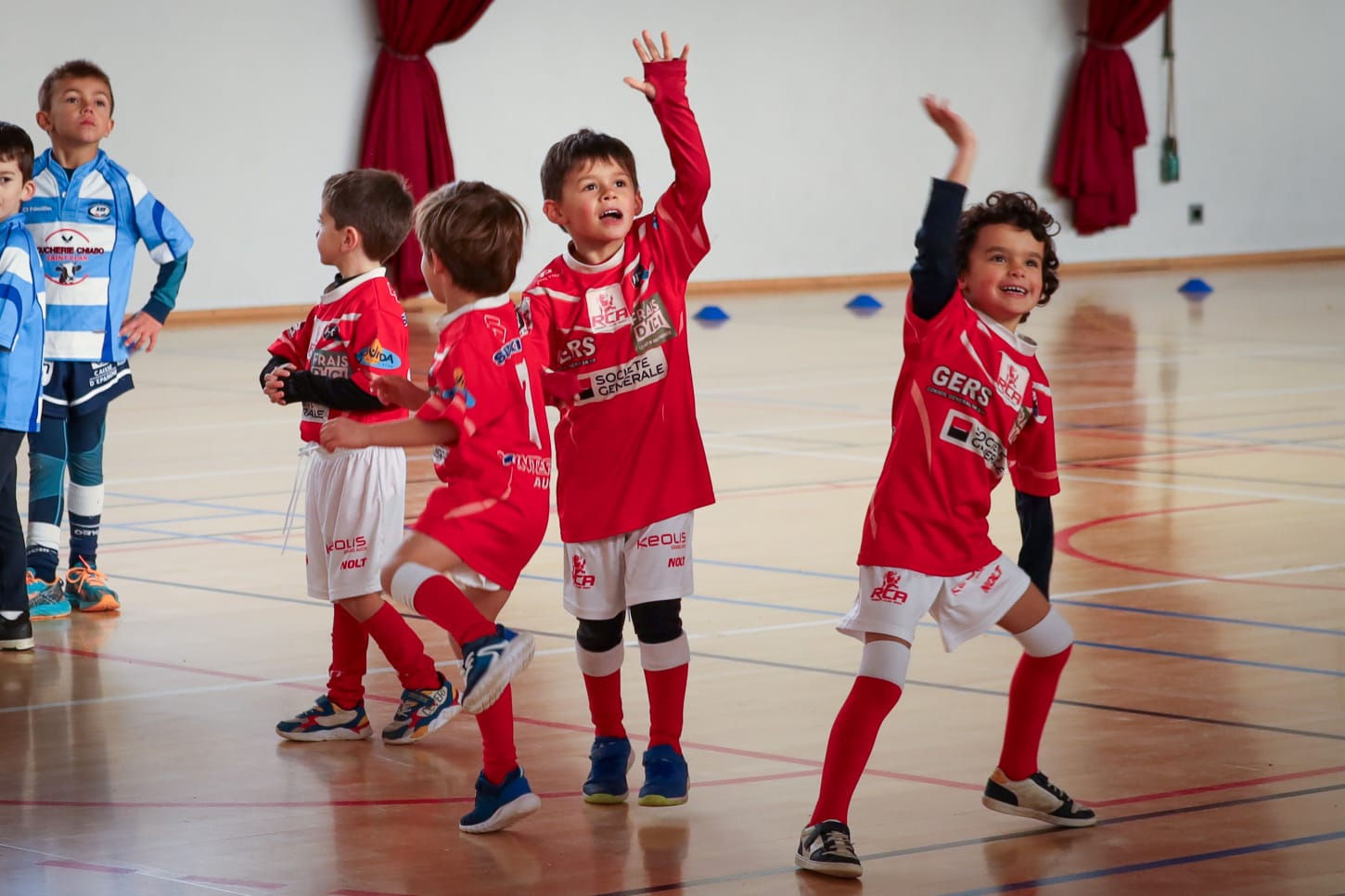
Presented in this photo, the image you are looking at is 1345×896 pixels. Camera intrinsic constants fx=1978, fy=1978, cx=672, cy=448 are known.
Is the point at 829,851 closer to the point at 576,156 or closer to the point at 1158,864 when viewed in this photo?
Result: the point at 1158,864

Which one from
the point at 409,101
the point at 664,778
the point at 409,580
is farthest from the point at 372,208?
the point at 409,101

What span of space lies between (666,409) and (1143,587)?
2.30m

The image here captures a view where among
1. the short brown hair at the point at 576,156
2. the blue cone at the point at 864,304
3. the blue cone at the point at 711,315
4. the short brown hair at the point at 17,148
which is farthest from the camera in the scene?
the blue cone at the point at 864,304

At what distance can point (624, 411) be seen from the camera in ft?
12.5

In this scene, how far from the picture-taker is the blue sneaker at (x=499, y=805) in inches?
138

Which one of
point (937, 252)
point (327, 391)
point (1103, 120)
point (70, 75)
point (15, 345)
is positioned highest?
point (1103, 120)

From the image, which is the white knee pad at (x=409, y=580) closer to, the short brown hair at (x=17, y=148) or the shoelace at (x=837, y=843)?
the shoelace at (x=837, y=843)

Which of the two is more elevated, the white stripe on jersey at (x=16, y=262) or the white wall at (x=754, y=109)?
the white wall at (x=754, y=109)

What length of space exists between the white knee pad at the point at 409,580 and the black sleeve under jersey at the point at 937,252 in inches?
38.7

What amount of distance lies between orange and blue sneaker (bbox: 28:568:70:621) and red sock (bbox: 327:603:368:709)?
1505 mm

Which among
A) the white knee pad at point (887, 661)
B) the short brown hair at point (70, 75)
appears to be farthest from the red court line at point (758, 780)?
the short brown hair at point (70, 75)

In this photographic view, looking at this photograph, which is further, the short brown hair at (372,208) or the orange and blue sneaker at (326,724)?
the short brown hair at (372,208)

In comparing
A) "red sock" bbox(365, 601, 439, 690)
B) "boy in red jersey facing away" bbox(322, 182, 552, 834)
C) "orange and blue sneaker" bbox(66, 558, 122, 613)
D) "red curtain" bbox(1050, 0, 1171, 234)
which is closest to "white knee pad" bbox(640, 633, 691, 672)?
"boy in red jersey facing away" bbox(322, 182, 552, 834)

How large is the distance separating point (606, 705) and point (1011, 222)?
1205mm
